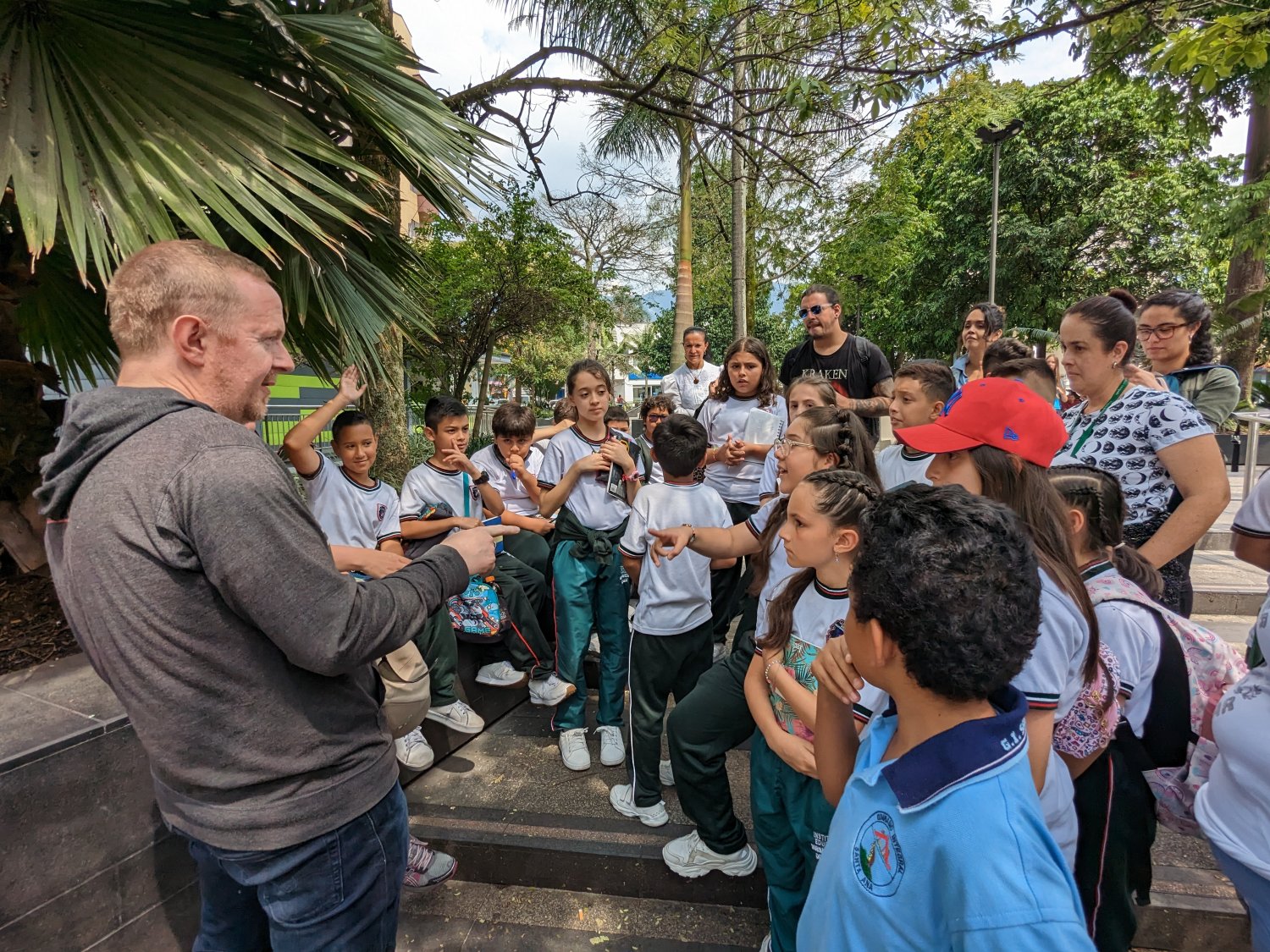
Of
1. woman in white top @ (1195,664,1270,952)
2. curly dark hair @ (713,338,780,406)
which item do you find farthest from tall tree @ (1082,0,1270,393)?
woman in white top @ (1195,664,1270,952)

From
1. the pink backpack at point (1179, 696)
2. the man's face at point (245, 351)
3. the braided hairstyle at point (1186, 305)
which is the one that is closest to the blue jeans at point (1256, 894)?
the pink backpack at point (1179, 696)

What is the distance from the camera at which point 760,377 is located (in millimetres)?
4062

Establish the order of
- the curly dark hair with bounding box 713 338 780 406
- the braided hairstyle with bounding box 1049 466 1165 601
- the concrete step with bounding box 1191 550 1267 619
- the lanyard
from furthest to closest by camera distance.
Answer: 1. the concrete step with bounding box 1191 550 1267 619
2. the curly dark hair with bounding box 713 338 780 406
3. the lanyard
4. the braided hairstyle with bounding box 1049 466 1165 601

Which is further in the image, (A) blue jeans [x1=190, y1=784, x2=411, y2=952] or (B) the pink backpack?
(B) the pink backpack

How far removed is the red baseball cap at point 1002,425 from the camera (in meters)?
1.67

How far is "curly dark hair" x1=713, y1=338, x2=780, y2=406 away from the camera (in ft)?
13.1

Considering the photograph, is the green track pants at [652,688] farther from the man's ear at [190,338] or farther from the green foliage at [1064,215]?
the green foliage at [1064,215]

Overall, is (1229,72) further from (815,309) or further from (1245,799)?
(1245,799)

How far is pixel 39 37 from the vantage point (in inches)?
86.6

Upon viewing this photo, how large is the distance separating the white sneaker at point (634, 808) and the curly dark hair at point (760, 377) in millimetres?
2366

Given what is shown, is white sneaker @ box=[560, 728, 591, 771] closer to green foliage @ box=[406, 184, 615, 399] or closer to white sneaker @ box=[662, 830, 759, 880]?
white sneaker @ box=[662, 830, 759, 880]

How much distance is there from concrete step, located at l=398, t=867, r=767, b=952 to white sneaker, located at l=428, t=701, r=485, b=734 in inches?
36.5

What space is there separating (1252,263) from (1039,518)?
32.5 ft

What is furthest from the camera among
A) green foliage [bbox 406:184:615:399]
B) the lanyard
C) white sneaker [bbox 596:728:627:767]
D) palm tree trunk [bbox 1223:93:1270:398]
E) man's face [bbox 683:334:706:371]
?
green foliage [bbox 406:184:615:399]
